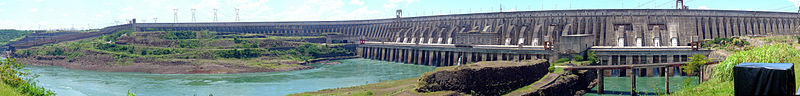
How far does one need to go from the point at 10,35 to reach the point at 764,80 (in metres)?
210

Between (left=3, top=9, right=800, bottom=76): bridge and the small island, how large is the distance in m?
12.5

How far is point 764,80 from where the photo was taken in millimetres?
12367

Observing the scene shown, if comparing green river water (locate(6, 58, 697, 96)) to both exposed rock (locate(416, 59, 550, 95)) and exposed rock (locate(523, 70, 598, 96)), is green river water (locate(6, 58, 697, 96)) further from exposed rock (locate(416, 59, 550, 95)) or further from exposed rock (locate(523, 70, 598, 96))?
exposed rock (locate(416, 59, 550, 95))

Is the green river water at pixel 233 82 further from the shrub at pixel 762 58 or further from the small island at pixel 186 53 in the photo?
the shrub at pixel 762 58

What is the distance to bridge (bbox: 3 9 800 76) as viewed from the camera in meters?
73.8

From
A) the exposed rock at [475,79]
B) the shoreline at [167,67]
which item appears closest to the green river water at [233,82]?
the shoreline at [167,67]

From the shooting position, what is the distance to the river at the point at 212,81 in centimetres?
6306

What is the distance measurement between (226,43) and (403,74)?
50.3 metres

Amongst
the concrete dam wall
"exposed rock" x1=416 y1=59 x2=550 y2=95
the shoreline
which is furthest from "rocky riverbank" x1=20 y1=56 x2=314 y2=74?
"exposed rock" x1=416 y1=59 x2=550 y2=95

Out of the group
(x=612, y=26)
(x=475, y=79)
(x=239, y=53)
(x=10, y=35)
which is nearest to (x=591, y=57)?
(x=475, y=79)

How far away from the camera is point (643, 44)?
310 feet

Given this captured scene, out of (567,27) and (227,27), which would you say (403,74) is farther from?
(227,27)

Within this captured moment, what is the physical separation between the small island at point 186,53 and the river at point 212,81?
569cm

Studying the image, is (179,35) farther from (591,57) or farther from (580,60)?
(591,57)
